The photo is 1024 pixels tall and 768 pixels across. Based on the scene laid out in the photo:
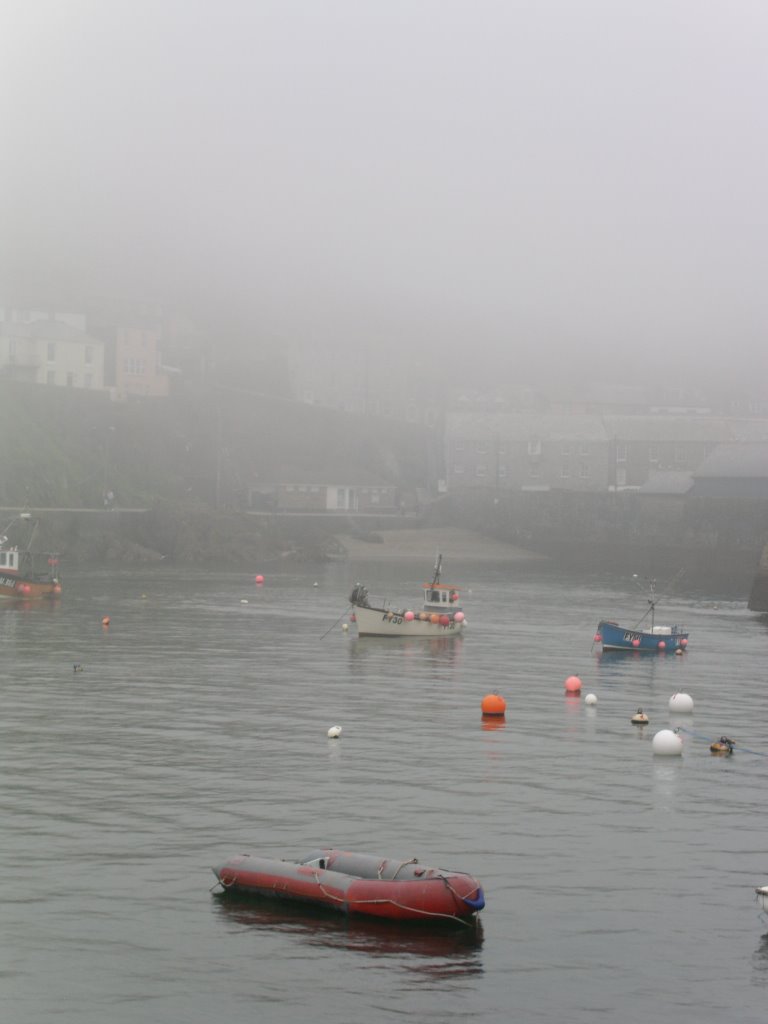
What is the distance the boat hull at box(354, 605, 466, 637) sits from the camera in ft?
173

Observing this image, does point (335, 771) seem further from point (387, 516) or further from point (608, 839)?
point (387, 516)

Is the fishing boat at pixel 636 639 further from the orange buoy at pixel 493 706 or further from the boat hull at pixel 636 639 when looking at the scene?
the orange buoy at pixel 493 706

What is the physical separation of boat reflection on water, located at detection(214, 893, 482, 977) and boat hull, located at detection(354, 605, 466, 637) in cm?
3360

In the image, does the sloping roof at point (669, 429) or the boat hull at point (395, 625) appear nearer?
the boat hull at point (395, 625)

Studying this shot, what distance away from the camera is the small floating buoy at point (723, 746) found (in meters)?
29.9

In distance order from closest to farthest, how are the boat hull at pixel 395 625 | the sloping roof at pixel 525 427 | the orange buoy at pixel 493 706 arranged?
the orange buoy at pixel 493 706
the boat hull at pixel 395 625
the sloping roof at pixel 525 427

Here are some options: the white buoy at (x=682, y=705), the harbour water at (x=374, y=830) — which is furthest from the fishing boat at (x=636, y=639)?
the white buoy at (x=682, y=705)

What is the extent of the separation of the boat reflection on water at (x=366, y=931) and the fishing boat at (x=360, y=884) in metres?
0.12

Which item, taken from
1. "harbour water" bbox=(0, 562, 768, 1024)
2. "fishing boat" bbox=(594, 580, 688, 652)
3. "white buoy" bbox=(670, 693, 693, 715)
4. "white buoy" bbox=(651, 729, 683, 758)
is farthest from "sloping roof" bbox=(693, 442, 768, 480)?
"white buoy" bbox=(651, 729, 683, 758)

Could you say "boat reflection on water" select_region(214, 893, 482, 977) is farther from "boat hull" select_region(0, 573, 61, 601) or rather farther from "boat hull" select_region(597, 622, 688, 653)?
"boat hull" select_region(0, 573, 61, 601)

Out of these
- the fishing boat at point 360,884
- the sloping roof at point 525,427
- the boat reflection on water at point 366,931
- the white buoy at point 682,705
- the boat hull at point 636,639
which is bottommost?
the boat reflection on water at point 366,931

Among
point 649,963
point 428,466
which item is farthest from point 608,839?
point 428,466

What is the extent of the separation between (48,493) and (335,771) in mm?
84986

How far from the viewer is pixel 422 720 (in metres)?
33.8
